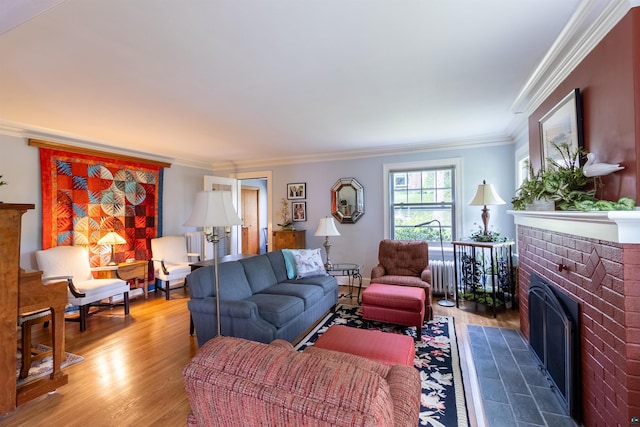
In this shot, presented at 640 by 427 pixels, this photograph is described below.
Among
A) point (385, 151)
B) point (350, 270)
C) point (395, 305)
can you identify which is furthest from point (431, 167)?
point (395, 305)

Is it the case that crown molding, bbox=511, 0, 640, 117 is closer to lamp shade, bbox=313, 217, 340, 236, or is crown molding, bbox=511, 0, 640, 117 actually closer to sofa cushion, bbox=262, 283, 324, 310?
lamp shade, bbox=313, 217, 340, 236

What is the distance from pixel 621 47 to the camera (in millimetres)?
1477

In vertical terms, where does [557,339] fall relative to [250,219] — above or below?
below

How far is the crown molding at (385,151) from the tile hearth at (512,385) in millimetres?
2656

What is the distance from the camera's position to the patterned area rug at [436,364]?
1869mm

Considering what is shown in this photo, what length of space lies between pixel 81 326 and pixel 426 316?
3956mm

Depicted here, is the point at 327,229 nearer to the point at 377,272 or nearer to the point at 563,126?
the point at 377,272

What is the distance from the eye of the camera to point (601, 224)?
4.72 ft

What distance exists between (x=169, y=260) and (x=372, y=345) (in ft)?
13.2

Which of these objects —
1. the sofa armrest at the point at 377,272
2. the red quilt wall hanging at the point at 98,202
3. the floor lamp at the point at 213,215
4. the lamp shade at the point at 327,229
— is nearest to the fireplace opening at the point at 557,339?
the sofa armrest at the point at 377,272

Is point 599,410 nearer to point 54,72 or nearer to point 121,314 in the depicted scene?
point 54,72

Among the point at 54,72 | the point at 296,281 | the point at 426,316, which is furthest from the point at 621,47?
the point at 54,72

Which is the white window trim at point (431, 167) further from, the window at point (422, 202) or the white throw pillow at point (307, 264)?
the white throw pillow at point (307, 264)

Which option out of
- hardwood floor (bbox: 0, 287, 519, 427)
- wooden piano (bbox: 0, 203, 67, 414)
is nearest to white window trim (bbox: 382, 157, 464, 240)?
hardwood floor (bbox: 0, 287, 519, 427)
